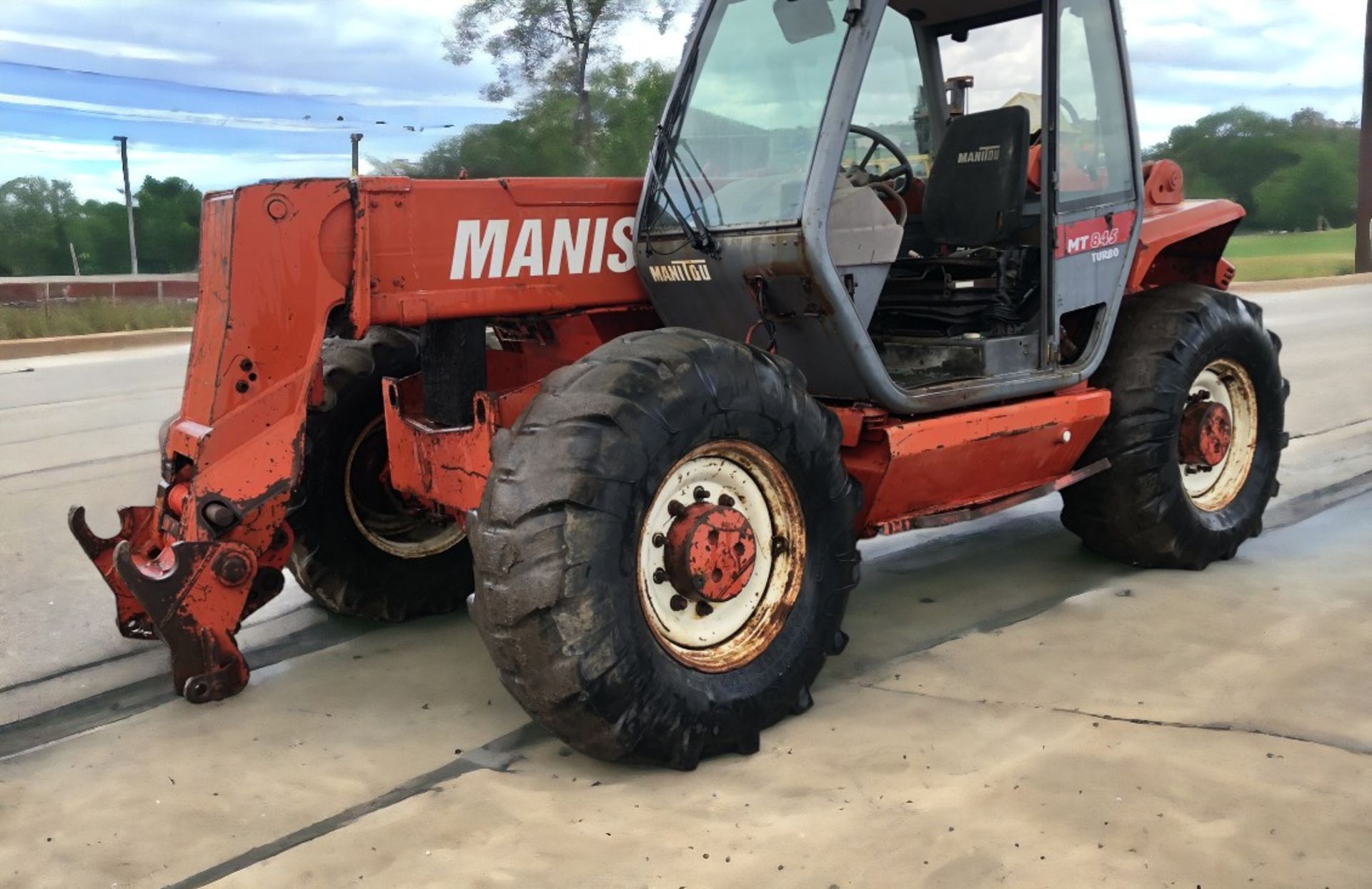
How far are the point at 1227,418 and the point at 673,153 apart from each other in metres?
2.95

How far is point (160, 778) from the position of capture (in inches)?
160

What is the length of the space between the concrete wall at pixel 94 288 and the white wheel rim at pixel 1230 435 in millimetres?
17937

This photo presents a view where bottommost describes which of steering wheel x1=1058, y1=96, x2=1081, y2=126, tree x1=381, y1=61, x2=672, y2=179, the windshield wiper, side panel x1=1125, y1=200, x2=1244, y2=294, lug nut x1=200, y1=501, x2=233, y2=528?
lug nut x1=200, y1=501, x2=233, y2=528

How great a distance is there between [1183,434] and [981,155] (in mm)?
1535

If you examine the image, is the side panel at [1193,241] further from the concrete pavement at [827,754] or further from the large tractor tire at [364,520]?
the large tractor tire at [364,520]

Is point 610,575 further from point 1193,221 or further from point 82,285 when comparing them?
point 82,285

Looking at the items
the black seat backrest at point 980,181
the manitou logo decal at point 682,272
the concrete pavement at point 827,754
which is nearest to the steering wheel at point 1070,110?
the black seat backrest at point 980,181

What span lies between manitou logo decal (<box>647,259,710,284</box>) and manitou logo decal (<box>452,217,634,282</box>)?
0.18 m

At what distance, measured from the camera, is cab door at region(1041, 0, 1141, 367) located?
18.2 feet

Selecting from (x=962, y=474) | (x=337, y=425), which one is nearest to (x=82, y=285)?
(x=337, y=425)

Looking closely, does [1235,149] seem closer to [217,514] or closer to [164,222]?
[164,222]

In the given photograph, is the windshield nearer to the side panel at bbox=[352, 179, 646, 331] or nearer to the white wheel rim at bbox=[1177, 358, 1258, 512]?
the side panel at bbox=[352, 179, 646, 331]

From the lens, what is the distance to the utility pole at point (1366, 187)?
31.1 meters

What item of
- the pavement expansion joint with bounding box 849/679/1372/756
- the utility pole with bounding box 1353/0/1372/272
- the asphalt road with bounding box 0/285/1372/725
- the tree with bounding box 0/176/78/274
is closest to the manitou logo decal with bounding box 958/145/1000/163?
the asphalt road with bounding box 0/285/1372/725
